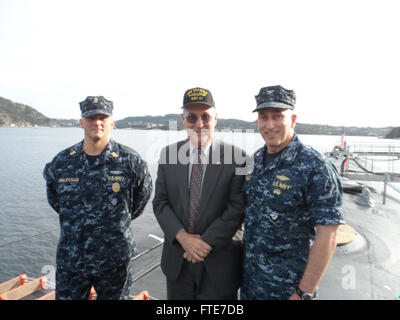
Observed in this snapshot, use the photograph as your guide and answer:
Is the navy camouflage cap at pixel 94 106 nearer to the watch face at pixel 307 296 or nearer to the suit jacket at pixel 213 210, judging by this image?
the suit jacket at pixel 213 210

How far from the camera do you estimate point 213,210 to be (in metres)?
2.85

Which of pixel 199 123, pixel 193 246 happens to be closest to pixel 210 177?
pixel 199 123

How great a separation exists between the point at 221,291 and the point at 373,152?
53313 millimetres

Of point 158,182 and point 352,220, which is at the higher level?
point 158,182

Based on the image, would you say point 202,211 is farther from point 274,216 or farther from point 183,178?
point 274,216

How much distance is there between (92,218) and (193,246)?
1.51m

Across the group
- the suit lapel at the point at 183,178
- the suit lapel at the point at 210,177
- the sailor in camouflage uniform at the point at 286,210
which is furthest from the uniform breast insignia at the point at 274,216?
the suit lapel at the point at 183,178

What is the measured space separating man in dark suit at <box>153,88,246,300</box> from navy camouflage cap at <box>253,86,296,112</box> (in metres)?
0.59

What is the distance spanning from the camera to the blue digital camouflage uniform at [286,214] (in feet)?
8.28

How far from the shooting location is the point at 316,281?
2457mm

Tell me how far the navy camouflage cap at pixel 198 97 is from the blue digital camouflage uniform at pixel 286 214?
3.27 ft
